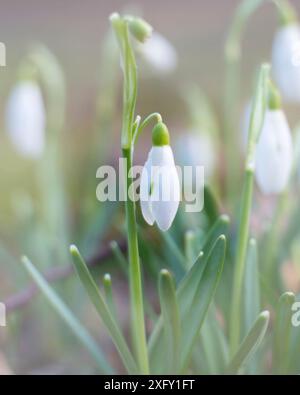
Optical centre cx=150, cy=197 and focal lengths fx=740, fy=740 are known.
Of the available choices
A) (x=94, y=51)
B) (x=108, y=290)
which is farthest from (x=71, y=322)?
(x=94, y=51)

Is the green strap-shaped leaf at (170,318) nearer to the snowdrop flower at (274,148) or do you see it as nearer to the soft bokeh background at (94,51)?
the snowdrop flower at (274,148)

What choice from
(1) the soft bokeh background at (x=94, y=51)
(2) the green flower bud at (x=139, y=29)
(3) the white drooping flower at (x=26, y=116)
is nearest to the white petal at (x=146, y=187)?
(2) the green flower bud at (x=139, y=29)

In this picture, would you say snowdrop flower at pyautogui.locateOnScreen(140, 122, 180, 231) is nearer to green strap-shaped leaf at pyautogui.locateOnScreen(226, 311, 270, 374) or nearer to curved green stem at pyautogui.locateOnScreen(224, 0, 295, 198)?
green strap-shaped leaf at pyautogui.locateOnScreen(226, 311, 270, 374)

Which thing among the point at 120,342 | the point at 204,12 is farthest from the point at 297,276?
the point at 204,12

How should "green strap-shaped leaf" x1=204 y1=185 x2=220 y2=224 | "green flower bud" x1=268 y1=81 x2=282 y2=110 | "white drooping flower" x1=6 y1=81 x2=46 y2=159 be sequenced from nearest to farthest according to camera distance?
"green flower bud" x1=268 y1=81 x2=282 y2=110
"green strap-shaped leaf" x1=204 y1=185 x2=220 y2=224
"white drooping flower" x1=6 y1=81 x2=46 y2=159

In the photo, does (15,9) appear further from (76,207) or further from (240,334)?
(240,334)

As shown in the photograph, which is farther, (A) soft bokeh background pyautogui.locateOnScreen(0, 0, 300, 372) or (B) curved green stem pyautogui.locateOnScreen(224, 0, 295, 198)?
(A) soft bokeh background pyautogui.locateOnScreen(0, 0, 300, 372)

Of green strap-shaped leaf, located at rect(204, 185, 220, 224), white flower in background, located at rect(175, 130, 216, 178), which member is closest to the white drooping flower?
white flower in background, located at rect(175, 130, 216, 178)
